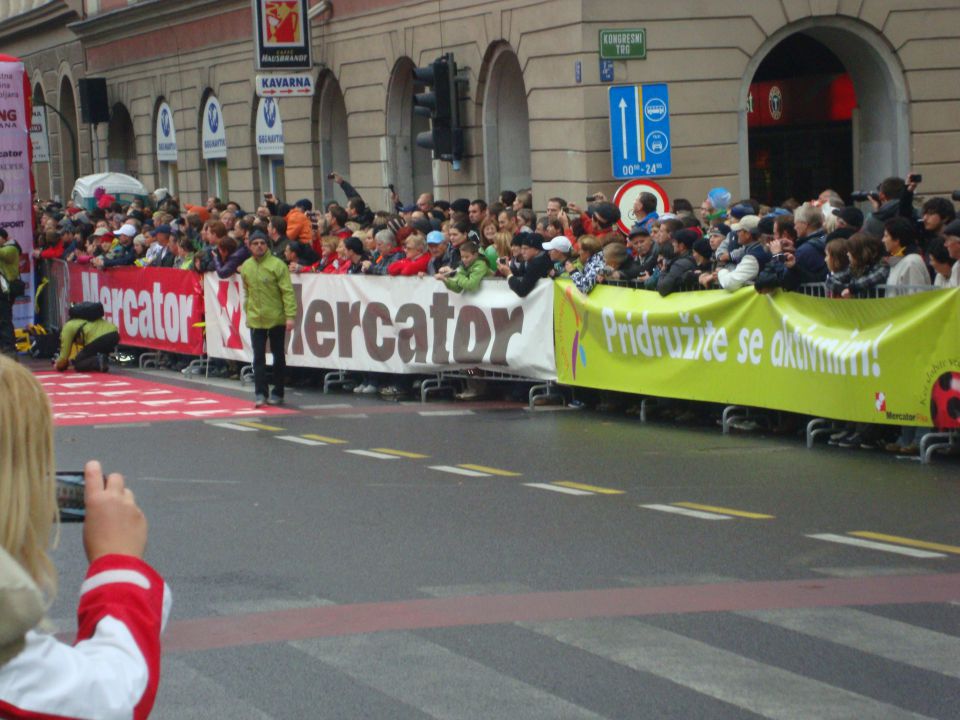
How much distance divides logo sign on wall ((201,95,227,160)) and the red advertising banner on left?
11054 mm

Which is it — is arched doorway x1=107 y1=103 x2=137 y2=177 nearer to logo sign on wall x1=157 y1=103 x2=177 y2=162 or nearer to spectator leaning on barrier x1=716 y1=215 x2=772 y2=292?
logo sign on wall x1=157 y1=103 x2=177 y2=162

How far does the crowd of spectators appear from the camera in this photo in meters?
14.0

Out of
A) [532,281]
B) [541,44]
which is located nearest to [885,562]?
[532,281]

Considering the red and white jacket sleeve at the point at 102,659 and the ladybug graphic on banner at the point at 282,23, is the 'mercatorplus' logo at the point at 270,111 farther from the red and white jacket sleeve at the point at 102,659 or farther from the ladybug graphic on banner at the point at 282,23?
the red and white jacket sleeve at the point at 102,659

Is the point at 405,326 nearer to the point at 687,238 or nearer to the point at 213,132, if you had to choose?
the point at 687,238

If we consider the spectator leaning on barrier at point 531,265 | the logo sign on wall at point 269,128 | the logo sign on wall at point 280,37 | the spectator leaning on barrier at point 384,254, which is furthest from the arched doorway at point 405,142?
the spectator leaning on barrier at point 531,265

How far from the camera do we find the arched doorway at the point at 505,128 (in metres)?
26.6

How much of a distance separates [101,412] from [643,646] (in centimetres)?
1228

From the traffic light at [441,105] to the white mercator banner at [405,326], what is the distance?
4992 mm

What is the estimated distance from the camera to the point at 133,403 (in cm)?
1969

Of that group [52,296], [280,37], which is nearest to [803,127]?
[280,37]

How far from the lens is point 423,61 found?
28.3 meters

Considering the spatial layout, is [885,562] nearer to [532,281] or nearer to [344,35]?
[532,281]

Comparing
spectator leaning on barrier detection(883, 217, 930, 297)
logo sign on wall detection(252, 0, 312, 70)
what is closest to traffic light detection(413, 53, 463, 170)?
logo sign on wall detection(252, 0, 312, 70)
